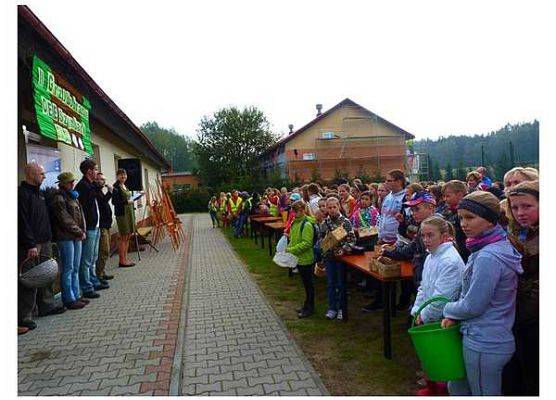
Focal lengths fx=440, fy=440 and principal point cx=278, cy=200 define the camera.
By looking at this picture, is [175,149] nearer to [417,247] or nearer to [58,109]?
[58,109]

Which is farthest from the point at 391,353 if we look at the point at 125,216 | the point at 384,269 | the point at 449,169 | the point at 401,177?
the point at 449,169

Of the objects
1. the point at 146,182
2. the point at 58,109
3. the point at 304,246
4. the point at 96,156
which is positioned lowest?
the point at 304,246

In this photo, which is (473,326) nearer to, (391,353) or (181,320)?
(391,353)

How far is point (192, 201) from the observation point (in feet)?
137

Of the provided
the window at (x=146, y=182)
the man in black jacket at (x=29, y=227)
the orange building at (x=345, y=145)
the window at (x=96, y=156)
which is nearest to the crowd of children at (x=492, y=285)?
the man in black jacket at (x=29, y=227)

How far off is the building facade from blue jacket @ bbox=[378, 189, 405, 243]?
4428 mm

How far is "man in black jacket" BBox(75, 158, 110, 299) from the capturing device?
23.6 ft

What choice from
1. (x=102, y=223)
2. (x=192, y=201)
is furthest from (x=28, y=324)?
(x=192, y=201)

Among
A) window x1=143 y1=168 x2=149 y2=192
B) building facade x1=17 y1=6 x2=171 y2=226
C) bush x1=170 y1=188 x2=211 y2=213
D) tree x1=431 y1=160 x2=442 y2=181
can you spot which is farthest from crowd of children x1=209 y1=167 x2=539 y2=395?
bush x1=170 y1=188 x2=211 y2=213

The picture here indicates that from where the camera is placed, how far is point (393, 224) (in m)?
5.87

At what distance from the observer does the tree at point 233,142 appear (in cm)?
4781

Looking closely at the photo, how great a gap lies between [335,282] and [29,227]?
3.81 metres

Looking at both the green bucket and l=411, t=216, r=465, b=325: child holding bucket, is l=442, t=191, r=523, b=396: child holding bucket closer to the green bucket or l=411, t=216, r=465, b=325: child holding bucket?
the green bucket

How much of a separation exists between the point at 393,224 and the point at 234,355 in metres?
2.72
